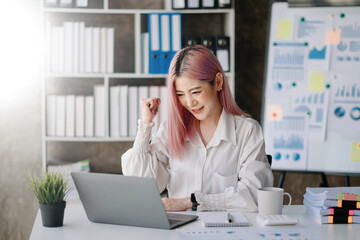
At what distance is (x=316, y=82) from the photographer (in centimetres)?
317

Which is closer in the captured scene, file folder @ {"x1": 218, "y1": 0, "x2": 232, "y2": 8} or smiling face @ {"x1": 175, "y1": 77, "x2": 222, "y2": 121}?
smiling face @ {"x1": 175, "y1": 77, "x2": 222, "y2": 121}

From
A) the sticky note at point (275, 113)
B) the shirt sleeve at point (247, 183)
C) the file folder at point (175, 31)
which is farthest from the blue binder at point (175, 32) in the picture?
the shirt sleeve at point (247, 183)

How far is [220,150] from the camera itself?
2.10m

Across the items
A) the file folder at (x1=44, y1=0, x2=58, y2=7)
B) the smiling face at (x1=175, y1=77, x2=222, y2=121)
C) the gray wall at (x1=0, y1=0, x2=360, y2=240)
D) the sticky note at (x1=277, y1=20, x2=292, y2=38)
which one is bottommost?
the gray wall at (x1=0, y1=0, x2=360, y2=240)

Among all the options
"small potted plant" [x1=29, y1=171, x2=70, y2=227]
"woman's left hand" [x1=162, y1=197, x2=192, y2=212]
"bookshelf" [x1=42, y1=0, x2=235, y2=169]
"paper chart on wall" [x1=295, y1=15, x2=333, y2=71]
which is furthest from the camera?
"bookshelf" [x1=42, y1=0, x2=235, y2=169]

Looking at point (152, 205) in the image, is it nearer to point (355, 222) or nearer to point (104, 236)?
point (104, 236)

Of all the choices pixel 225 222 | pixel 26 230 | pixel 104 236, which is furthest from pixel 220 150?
pixel 26 230

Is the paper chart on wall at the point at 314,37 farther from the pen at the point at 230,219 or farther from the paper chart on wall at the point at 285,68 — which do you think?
the pen at the point at 230,219

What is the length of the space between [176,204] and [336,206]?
1.75 feet

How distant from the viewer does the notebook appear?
145cm

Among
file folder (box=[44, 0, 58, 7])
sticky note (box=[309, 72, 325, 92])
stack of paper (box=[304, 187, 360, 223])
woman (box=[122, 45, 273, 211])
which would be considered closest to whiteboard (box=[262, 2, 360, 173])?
sticky note (box=[309, 72, 325, 92])

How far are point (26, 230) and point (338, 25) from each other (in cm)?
255

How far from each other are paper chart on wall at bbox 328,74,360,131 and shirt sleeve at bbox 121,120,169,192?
1505 mm

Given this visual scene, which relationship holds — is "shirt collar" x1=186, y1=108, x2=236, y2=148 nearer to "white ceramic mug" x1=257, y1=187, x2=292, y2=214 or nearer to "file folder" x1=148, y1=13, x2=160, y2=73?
"white ceramic mug" x1=257, y1=187, x2=292, y2=214
